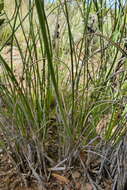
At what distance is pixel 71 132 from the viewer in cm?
67

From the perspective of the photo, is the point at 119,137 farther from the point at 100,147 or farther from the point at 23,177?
the point at 23,177

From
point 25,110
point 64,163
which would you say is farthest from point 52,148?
point 25,110

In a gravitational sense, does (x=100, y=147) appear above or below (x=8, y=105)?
below

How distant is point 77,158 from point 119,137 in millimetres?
143

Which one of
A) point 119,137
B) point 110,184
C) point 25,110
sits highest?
point 25,110

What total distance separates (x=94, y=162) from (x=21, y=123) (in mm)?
246

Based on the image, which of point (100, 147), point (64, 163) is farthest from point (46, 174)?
point (100, 147)

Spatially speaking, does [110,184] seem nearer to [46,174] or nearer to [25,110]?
[46,174]

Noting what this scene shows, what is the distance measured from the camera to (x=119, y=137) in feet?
2.15

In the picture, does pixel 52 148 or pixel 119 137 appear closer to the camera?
pixel 119 137

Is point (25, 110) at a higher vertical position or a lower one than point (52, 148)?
higher

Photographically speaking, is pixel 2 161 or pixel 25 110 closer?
pixel 25 110

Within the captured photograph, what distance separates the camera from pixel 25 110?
2.07ft

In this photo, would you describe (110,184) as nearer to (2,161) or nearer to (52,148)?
(52,148)
